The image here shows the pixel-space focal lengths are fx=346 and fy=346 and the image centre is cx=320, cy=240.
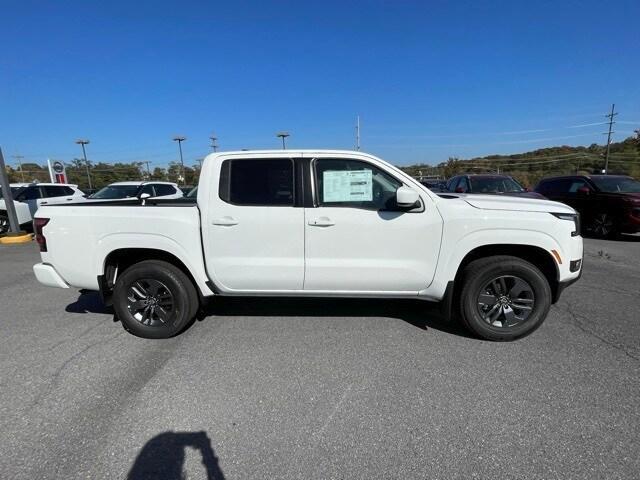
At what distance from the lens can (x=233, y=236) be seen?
3.42 metres

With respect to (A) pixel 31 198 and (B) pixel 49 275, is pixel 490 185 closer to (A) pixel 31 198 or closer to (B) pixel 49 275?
(B) pixel 49 275

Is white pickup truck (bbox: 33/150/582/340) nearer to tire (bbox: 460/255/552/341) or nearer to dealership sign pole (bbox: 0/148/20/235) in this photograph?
tire (bbox: 460/255/552/341)

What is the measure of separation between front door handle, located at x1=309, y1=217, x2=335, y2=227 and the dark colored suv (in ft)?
30.7

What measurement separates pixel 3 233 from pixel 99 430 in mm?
12836

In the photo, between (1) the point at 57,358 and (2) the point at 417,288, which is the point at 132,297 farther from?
(2) the point at 417,288

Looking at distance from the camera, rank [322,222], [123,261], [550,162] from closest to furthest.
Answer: [322,222]
[123,261]
[550,162]

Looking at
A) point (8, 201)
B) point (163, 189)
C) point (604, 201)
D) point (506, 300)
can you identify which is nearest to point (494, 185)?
point (604, 201)

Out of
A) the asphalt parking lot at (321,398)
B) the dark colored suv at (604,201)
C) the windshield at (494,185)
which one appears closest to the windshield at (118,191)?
the asphalt parking lot at (321,398)

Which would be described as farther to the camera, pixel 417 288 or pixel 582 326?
pixel 582 326

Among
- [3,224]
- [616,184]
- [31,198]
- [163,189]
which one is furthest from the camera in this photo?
[163,189]

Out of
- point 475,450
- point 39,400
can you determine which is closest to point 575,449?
point 475,450

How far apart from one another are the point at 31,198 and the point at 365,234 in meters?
13.6

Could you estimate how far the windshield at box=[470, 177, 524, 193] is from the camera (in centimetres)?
1004

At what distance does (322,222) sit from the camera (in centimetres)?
335
